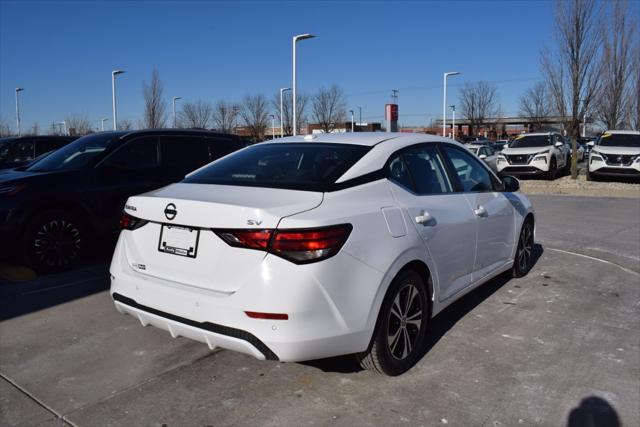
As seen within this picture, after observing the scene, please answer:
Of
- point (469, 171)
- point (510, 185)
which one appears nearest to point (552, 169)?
point (510, 185)

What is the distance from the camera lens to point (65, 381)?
348cm

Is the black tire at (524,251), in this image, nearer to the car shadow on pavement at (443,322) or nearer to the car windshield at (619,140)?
the car shadow on pavement at (443,322)

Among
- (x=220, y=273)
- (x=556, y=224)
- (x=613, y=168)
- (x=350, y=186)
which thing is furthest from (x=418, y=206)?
(x=613, y=168)

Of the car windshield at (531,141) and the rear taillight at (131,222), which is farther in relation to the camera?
the car windshield at (531,141)

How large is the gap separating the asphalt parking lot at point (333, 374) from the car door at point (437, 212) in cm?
57

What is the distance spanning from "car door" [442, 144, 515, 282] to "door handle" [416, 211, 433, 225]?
882 millimetres

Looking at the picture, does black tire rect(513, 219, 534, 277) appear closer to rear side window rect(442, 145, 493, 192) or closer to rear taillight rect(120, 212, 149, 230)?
rear side window rect(442, 145, 493, 192)

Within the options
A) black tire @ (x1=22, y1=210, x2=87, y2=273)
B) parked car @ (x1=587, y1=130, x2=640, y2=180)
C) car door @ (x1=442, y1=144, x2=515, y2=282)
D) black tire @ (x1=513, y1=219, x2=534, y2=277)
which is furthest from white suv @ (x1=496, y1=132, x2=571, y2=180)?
black tire @ (x1=22, y1=210, x2=87, y2=273)

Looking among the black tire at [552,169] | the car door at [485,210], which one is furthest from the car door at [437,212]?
the black tire at [552,169]

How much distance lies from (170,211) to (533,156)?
17302mm

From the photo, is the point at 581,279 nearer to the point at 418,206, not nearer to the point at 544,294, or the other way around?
the point at 544,294

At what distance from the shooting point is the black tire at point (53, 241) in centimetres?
592

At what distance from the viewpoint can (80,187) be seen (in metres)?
6.23

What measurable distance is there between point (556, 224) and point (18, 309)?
8783 millimetres
